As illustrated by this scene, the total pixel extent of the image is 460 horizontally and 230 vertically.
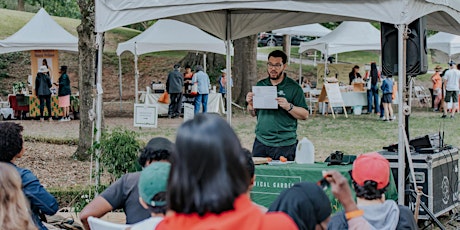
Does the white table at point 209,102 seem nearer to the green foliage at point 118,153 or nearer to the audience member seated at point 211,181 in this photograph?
the green foliage at point 118,153

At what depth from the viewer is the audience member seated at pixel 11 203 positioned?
11.0 feet

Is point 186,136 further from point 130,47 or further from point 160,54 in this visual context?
point 160,54

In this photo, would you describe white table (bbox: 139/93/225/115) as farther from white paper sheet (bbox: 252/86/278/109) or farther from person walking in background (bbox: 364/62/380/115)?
white paper sheet (bbox: 252/86/278/109)

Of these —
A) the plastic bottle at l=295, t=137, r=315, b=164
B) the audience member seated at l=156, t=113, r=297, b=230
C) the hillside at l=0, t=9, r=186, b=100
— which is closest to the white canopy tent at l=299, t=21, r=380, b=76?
the hillside at l=0, t=9, r=186, b=100

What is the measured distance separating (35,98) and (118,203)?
18.0m

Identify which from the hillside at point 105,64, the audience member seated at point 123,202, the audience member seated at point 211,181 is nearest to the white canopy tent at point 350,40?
the hillside at point 105,64

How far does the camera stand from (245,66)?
79.7ft

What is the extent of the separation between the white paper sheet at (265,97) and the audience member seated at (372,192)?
3264 millimetres

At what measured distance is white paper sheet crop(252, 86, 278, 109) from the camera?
725 cm

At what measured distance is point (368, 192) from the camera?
3777 mm

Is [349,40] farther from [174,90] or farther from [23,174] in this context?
[23,174]

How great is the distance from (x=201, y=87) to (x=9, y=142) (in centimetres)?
1805

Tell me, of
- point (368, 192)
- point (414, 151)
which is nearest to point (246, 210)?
point (368, 192)

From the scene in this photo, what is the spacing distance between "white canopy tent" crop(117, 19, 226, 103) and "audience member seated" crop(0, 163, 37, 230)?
16602 millimetres
